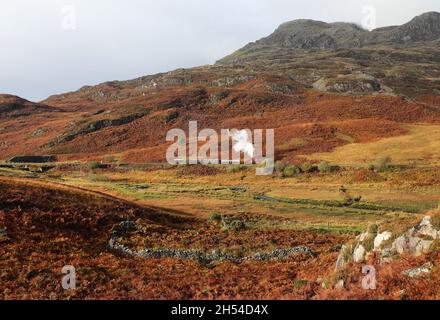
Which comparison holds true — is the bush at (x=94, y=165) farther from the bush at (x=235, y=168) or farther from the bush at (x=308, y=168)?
the bush at (x=308, y=168)

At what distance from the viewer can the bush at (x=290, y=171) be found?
70938 millimetres

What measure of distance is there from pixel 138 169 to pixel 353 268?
69.4m

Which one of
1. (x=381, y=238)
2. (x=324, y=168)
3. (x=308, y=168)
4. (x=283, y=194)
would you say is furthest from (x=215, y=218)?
(x=324, y=168)

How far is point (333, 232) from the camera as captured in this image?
122 ft

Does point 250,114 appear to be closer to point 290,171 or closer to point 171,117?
point 171,117

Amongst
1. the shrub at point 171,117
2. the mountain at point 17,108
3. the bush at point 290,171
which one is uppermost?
the mountain at point 17,108

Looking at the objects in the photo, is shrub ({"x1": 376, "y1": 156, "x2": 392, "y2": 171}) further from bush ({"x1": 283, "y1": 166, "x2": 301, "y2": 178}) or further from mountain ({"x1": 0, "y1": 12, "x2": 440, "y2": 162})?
mountain ({"x1": 0, "y1": 12, "x2": 440, "y2": 162})

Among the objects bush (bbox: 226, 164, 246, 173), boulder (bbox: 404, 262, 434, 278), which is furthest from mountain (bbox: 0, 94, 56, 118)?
boulder (bbox: 404, 262, 434, 278)

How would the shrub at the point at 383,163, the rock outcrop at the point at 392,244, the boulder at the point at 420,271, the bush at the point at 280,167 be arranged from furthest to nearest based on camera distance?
the bush at the point at 280,167
the shrub at the point at 383,163
the rock outcrop at the point at 392,244
the boulder at the point at 420,271

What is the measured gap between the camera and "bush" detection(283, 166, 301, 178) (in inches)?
2793

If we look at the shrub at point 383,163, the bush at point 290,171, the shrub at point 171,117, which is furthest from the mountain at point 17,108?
the shrub at point 383,163

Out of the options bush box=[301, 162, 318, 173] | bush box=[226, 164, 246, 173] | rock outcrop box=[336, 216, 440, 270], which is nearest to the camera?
rock outcrop box=[336, 216, 440, 270]

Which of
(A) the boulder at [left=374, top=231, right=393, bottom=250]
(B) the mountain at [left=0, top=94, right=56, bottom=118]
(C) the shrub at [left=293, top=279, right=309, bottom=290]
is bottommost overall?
(C) the shrub at [left=293, top=279, right=309, bottom=290]

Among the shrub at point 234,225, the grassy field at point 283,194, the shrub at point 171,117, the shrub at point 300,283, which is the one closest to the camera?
the shrub at point 300,283
